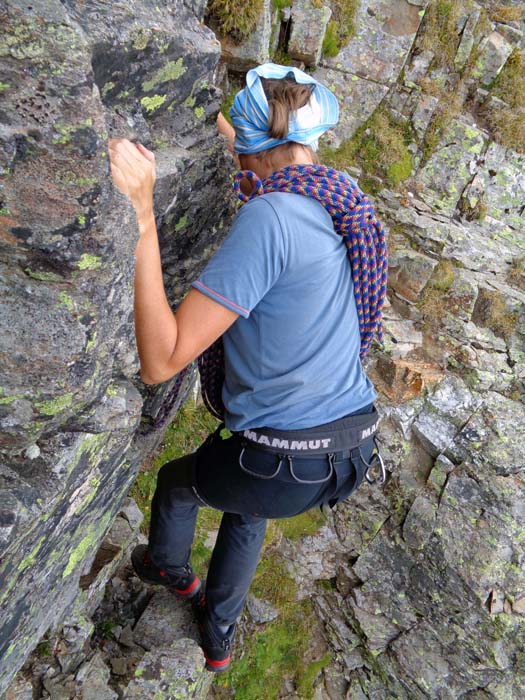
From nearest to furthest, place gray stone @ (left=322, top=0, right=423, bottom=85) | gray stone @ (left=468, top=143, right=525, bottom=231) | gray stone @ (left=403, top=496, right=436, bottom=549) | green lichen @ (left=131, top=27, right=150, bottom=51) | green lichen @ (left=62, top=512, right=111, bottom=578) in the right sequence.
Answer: green lichen @ (left=131, top=27, right=150, bottom=51), green lichen @ (left=62, top=512, right=111, bottom=578), gray stone @ (left=403, top=496, right=436, bottom=549), gray stone @ (left=322, top=0, right=423, bottom=85), gray stone @ (left=468, top=143, right=525, bottom=231)

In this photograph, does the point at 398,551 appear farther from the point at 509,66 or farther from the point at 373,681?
the point at 509,66

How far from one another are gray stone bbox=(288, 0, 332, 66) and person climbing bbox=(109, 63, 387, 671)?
5.50 metres

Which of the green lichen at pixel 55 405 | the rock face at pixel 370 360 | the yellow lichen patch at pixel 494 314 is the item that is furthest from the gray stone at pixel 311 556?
the green lichen at pixel 55 405

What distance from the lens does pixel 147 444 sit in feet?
20.8

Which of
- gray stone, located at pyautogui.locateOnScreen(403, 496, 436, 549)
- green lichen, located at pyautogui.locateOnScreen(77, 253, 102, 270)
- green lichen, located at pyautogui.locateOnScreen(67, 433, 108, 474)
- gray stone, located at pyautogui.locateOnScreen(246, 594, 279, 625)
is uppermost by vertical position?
green lichen, located at pyautogui.locateOnScreen(77, 253, 102, 270)

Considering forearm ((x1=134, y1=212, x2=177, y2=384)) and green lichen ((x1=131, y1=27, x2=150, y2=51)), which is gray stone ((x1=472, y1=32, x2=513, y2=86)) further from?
forearm ((x1=134, y1=212, x2=177, y2=384))

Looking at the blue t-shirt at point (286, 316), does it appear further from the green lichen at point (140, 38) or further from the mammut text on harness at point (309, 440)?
the green lichen at point (140, 38)

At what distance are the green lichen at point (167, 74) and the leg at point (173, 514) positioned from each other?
10.2 feet

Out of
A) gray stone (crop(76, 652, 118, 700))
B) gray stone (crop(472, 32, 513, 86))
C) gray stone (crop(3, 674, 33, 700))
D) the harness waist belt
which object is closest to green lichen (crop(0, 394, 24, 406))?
the harness waist belt

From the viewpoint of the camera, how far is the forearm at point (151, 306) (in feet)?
10.8

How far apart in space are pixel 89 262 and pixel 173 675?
5.56 metres

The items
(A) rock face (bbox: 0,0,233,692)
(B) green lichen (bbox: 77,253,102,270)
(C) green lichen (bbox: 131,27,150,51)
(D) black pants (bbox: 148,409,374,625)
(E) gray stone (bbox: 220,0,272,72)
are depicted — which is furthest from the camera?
(E) gray stone (bbox: 220,0,272,72)

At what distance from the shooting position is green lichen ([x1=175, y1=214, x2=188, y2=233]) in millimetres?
4839

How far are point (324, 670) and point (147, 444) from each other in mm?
6430
